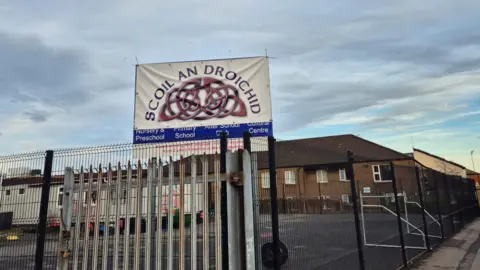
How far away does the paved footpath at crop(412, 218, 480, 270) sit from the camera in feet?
28.3

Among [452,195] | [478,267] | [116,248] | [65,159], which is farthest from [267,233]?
[452,195]

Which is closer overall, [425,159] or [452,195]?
[452,195]

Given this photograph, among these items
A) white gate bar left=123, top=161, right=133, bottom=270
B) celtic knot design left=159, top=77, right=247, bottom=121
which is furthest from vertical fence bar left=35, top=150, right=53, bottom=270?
celtic knot design left=159, top=77, right=247, bottom=121

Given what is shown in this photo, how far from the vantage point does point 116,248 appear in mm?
4230

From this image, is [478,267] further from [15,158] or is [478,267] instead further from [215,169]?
[15,158]

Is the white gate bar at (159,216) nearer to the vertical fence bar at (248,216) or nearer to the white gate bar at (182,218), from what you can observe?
the white gate bar at (182,218)

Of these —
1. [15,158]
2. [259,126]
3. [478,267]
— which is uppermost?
[259,126]

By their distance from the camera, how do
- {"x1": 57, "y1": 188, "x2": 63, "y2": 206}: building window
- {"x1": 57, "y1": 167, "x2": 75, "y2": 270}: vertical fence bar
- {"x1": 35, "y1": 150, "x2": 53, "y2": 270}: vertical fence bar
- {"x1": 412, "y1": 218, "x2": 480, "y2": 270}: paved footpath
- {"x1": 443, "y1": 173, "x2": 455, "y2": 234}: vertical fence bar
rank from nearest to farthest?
{"x1": 57, "y1": 167, "x2": 75, "y2": 270}: vertical fence bar → {"x1": 35, "y1": 150, "x2": 53, "y2": 270}: vertical fence bar → {"x1": 57, "y1": 188, "x2": 63, "y2": 206}: building window → {"x1": 412, "y1": 218, "x2": 480, "y2": 270}: paved footpath → {"x1": 443, "y1": 173, "x2": 455, "y2": 234}: vertical fence bar

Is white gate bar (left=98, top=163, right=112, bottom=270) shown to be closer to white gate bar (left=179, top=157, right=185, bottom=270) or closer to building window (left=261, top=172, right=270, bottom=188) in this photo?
white gate bar (left=179, top=157, right=185, bottom=270)

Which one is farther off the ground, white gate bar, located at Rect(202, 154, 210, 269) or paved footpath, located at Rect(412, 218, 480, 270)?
white gate bar, located at Rect(202, 154, 210, 269)

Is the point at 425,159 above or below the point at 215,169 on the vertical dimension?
above

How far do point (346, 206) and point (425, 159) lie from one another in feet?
134

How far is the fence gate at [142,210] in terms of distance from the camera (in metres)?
4.07

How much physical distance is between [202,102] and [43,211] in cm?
476
